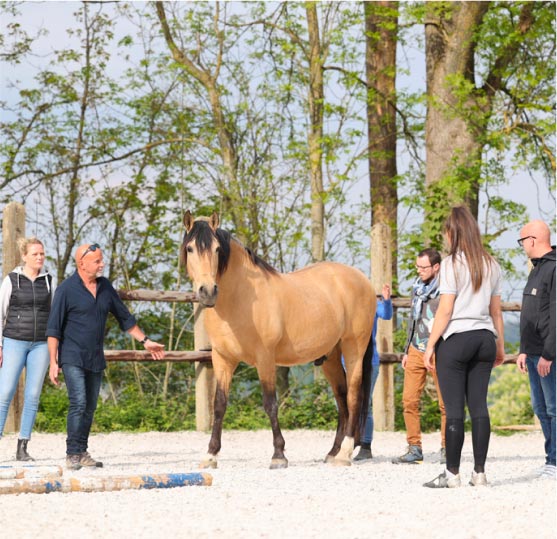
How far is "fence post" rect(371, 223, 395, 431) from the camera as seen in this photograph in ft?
37.4

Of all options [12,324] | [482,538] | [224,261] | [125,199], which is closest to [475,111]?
[125,199]

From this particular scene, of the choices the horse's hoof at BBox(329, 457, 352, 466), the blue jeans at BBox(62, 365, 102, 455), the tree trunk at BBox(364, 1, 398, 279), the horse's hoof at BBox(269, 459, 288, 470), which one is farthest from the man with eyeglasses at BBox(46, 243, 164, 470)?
the tree trunk at BBox(364, 1, 398, 279)

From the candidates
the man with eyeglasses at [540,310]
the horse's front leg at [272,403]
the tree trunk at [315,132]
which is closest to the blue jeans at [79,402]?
the horse's front leg at [272,403]

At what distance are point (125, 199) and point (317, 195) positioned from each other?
292cm

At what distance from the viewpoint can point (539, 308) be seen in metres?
6.20

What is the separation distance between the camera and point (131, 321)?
759cm

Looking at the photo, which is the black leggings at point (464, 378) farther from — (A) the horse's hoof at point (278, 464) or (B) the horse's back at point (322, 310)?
(B) the horse's back at point (322, 310)

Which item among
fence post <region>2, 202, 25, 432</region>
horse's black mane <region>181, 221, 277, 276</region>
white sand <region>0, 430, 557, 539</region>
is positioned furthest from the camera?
fence post <region>2, 202, 25, 432</region>

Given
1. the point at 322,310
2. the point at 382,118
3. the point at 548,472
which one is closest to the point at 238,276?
the point at 322,310

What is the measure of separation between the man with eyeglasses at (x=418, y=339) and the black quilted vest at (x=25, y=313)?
2.98 m

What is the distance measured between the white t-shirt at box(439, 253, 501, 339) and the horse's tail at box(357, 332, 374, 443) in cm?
250

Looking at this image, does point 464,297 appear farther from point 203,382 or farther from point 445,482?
point 203,382

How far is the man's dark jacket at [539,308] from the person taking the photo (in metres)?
6.12

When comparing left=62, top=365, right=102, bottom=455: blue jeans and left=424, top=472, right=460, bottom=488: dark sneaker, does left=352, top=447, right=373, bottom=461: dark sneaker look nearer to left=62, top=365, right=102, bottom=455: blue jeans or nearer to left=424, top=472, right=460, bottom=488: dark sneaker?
left=424, top=472, right=460, bottom=488: dark sneaker
